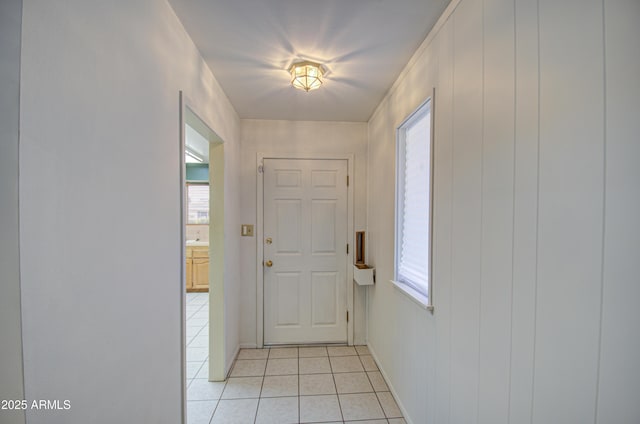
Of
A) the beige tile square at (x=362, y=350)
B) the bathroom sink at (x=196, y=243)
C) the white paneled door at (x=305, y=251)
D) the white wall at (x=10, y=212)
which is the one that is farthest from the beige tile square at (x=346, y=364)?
the bathroom sink at (x=196, y=243)

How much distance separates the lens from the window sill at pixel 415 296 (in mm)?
1507

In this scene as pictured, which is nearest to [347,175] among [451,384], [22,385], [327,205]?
[327,205]

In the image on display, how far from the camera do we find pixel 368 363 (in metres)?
2.59

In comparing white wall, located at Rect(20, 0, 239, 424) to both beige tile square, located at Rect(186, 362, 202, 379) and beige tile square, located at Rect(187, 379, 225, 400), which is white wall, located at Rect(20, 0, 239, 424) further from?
beige tile square, located at Rect(186, 362, 202, 379)

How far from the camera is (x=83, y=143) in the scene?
75cm

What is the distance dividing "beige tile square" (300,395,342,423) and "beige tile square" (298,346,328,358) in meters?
0.67

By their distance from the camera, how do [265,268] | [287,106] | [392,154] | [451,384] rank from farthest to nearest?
[265,268], [287,106], [392,154], [451,384]

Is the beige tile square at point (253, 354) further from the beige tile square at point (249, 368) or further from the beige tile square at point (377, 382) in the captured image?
the beige tile square at point (377, 382)

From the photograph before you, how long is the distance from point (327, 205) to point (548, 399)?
2357 millimetres

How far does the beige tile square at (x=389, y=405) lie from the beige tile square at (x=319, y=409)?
1.14 ft

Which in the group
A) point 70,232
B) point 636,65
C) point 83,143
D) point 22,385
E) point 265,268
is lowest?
point 265,268

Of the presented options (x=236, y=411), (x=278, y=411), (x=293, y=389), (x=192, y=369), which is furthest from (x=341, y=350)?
(x=192, y=369)

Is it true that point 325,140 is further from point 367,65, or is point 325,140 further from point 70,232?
point 70,232

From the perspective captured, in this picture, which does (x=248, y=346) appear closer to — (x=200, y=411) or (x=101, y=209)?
(x=200, y=411)
